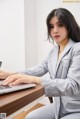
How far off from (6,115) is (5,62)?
1862 millimetres

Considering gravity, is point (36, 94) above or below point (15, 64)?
above

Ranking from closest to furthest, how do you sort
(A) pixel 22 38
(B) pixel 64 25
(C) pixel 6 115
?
(C) pixel 6 115 < (B) pixel 64 25 < (A) pixel 22 38

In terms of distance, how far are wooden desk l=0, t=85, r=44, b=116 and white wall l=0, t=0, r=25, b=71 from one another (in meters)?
1.54

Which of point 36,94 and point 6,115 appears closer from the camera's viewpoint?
Answer: point 6,115

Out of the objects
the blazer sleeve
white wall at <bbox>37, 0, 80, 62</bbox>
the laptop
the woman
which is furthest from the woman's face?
white wall at <bbox>37, 0, 80, 62</bbox>

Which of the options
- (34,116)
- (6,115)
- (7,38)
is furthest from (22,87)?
(7,38)

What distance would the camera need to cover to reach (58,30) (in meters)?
1.03

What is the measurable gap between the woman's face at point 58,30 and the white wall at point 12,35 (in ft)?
3.63

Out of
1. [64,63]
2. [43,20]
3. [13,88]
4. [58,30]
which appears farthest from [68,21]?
[43,20]

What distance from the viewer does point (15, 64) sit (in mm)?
2248

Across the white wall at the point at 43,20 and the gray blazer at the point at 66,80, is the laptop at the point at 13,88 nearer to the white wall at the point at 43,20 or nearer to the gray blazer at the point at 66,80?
the gray blazer at the point at 66,80

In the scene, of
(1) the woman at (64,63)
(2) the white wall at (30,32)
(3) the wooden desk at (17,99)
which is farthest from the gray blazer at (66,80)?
(2) the white wall at (30,32)

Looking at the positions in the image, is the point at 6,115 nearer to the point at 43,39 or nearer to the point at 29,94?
the point at 29,94

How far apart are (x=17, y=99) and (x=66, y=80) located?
0.32 metres
